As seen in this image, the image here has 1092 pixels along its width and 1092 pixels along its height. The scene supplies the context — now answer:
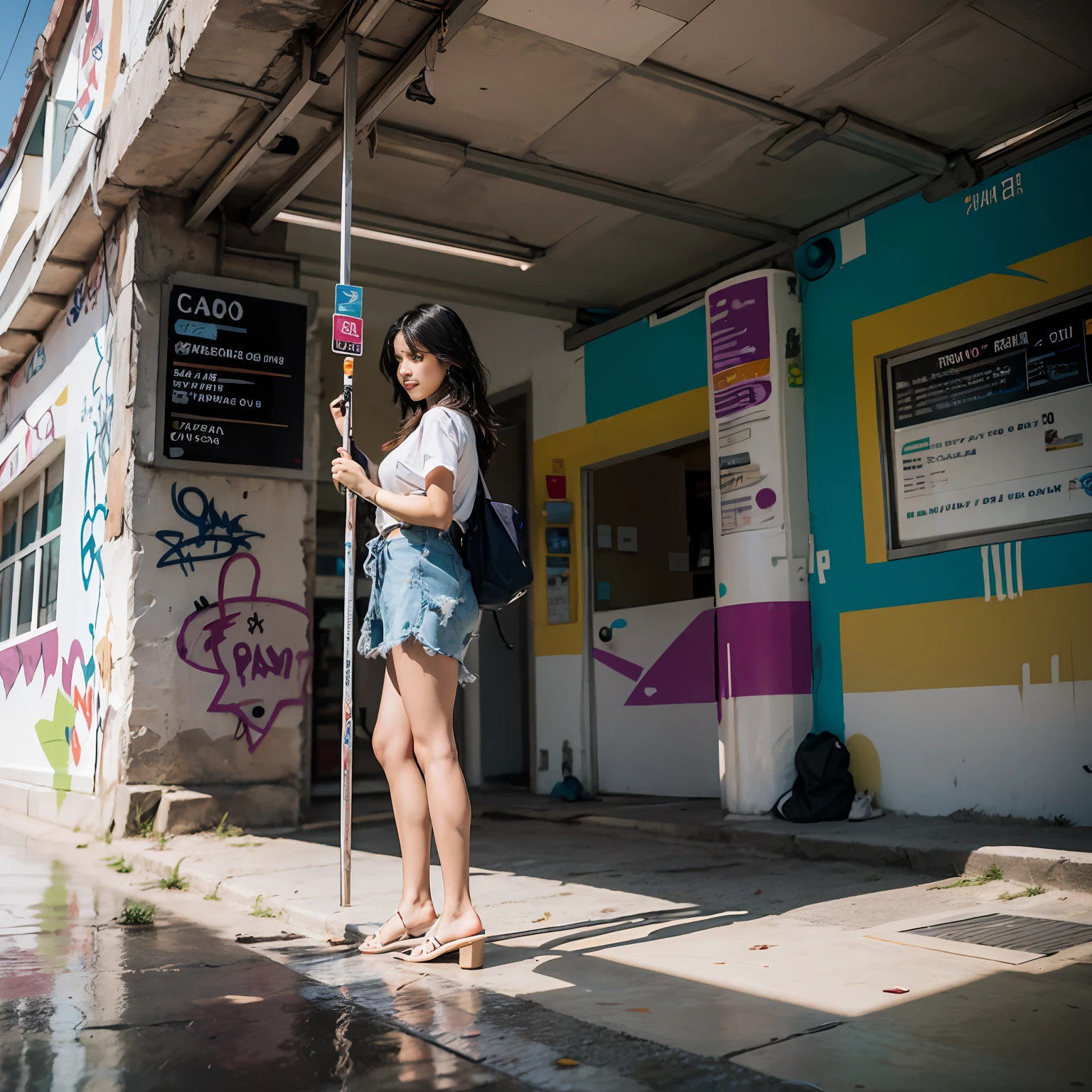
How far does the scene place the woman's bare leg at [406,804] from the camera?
320 cm

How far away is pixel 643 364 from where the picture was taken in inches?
301

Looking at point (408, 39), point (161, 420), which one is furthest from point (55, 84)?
point (408, 39)

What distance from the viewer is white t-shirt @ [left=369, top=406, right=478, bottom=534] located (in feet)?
10.3

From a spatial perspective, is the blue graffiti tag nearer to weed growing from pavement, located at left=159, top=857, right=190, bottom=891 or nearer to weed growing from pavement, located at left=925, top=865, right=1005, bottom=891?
weed growing from pavement, located at left=159, top=857, right=190, bottom=891

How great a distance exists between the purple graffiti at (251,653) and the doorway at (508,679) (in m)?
2.76

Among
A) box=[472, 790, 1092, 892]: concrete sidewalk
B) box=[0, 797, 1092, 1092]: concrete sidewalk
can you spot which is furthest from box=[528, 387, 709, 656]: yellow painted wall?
box=[0, 797, 1092, 1092]: concrete sidewalk

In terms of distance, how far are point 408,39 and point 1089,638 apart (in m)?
4.07

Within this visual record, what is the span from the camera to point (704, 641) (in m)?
7.35

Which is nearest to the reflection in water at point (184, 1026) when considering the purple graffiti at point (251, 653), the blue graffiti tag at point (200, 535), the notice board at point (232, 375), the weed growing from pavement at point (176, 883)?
the weed growing from pavement at point (176, 883)

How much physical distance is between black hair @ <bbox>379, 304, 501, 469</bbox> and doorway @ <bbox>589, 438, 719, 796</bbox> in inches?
158

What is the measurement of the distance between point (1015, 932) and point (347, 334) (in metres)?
3.04

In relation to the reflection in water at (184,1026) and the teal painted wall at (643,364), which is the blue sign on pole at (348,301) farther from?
the teal painted wall at (643,364)

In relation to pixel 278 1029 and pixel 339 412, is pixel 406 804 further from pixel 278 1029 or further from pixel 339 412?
pixel 339 412

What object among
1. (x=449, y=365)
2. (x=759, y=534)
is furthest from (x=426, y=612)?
(x=759, y=534)
